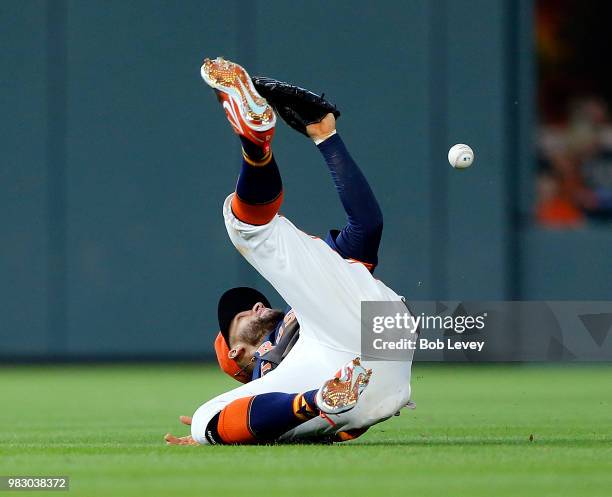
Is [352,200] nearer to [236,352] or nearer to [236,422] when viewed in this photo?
[236,352]

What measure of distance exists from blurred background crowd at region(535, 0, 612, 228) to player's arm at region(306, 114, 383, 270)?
282 inches

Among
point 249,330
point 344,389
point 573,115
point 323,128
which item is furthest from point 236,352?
point 573,115

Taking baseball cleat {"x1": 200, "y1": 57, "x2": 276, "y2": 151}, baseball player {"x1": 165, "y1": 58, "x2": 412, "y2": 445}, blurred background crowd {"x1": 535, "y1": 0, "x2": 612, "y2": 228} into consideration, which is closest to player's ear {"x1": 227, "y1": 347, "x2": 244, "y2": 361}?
baseball player {"x1": 165, "y1": 58, "x2": 412, "y2": 445}

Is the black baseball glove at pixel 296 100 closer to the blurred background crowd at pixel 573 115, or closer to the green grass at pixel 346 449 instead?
the green grass at pixel 346 449

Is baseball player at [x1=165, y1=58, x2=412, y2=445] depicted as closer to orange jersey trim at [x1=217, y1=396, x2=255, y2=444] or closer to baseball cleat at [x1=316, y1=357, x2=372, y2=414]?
orange jersey trim at [x1=217, y1=396, x2=255, y2=444]

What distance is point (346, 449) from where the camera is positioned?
5258 millimetres

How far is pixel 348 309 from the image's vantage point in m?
5.51

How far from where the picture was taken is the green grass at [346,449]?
13.7 ft

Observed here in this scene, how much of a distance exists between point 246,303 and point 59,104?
6.72 metres

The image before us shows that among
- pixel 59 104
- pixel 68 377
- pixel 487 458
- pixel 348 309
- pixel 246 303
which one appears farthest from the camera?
pixel 59 104

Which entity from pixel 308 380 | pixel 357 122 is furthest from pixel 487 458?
pixel 357 122

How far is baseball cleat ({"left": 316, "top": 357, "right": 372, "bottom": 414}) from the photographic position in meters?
4.89

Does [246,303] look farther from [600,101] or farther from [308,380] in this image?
[600,101]

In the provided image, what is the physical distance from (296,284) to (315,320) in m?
0.18
